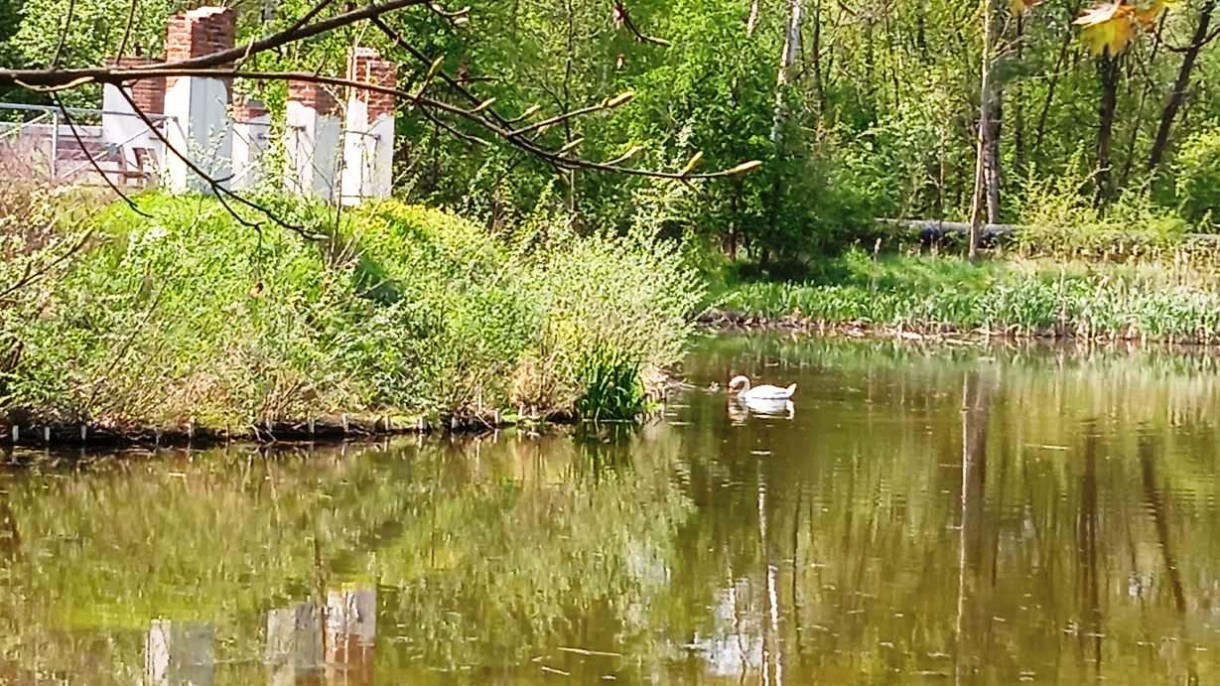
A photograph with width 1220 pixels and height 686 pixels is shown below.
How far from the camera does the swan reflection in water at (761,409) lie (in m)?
16.5

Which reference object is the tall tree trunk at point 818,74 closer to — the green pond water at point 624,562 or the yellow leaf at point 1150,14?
the green pond water at point 624,562

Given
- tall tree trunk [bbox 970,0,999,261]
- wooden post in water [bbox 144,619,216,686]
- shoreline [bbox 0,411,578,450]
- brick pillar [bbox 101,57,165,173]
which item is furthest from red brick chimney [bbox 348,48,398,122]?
tall tree trunk [bbox 970,0,999,261]

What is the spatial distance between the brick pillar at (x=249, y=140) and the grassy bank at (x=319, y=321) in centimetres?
58

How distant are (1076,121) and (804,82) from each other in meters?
6.96

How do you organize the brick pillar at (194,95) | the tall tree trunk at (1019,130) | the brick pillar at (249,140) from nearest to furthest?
the brick pillar at (249,140), the brick pillar at (194,95), the tall tree trunk at (1019,130)

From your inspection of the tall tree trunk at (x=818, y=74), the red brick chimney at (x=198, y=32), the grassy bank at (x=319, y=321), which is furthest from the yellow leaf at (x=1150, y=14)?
the tall tree trunk at (x=818, y=74)

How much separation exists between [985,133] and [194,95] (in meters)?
25.2

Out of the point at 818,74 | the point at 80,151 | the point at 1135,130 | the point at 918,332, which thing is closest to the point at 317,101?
the point at 80,151

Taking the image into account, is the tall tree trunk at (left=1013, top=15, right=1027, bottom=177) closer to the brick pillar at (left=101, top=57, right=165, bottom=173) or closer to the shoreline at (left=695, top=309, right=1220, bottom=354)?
the shoreline at (left=695, top=309, right=1220, bottom=354)

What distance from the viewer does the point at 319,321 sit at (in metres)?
13.3

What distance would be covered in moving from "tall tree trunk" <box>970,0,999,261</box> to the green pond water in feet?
69.0

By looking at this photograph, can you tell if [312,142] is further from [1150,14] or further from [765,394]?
[1150,14]

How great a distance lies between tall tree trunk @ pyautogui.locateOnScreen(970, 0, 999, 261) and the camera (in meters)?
35.8

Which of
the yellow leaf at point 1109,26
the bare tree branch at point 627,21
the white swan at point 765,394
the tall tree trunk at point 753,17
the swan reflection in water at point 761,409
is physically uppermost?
the tall tree trunk at point 753,17
